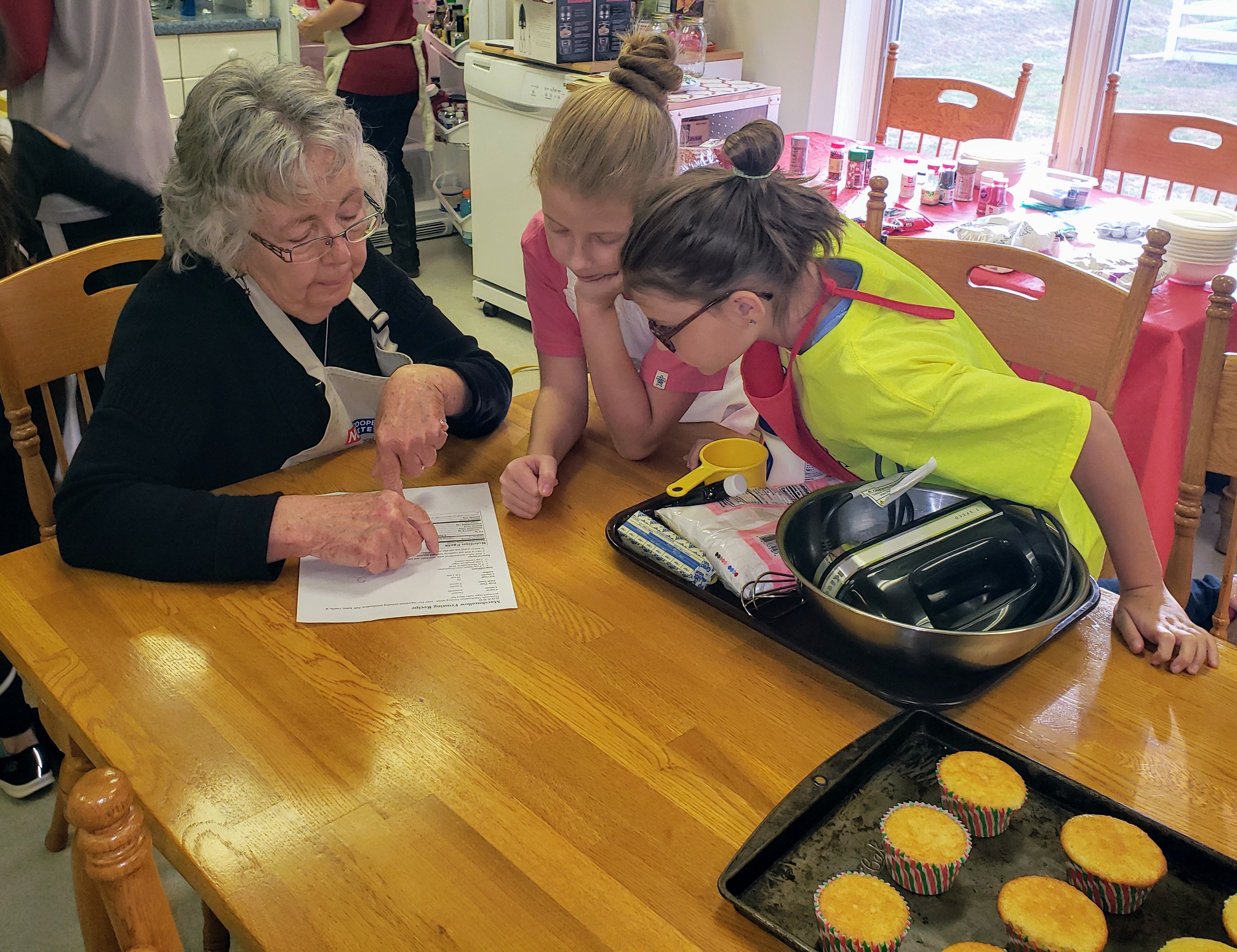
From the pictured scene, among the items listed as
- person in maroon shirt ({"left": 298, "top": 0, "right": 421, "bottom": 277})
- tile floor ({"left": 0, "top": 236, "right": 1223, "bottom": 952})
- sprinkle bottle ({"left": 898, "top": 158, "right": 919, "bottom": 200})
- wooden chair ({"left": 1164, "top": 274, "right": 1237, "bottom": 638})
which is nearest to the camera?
wooden chair ({"left": 1164, "top": 274, "right": 1237, "bottom": 638})

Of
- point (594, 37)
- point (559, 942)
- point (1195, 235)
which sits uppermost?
point (594, 37)

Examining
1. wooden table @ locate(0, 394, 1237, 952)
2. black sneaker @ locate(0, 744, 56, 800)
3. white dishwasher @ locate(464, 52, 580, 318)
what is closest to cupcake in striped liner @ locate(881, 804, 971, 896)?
wooden table @ locate(0, 394, 1237, 952)

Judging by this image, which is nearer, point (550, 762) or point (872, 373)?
point (550, 762)

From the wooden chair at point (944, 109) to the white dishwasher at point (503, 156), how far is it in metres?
1.06

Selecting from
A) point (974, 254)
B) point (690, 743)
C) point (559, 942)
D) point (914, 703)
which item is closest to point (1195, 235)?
point (974, 254)

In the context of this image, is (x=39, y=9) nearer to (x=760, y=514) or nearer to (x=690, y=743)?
(x=760, y=514)

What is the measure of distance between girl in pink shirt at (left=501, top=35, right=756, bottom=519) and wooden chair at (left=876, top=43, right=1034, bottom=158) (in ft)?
7.06

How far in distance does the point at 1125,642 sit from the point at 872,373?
0.39 m

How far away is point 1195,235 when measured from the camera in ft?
7.37

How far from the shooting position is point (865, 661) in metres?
1.05

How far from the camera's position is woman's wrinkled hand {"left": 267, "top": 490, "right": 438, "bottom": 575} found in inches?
46.8

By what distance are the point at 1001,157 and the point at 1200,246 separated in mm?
788

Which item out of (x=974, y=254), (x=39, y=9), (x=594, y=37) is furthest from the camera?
(x=594, y=37)

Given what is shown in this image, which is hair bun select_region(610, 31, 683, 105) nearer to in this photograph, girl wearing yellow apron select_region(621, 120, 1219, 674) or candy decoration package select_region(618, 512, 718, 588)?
girl wearing yellow apron select_region(621, 120, 1219, 674)
